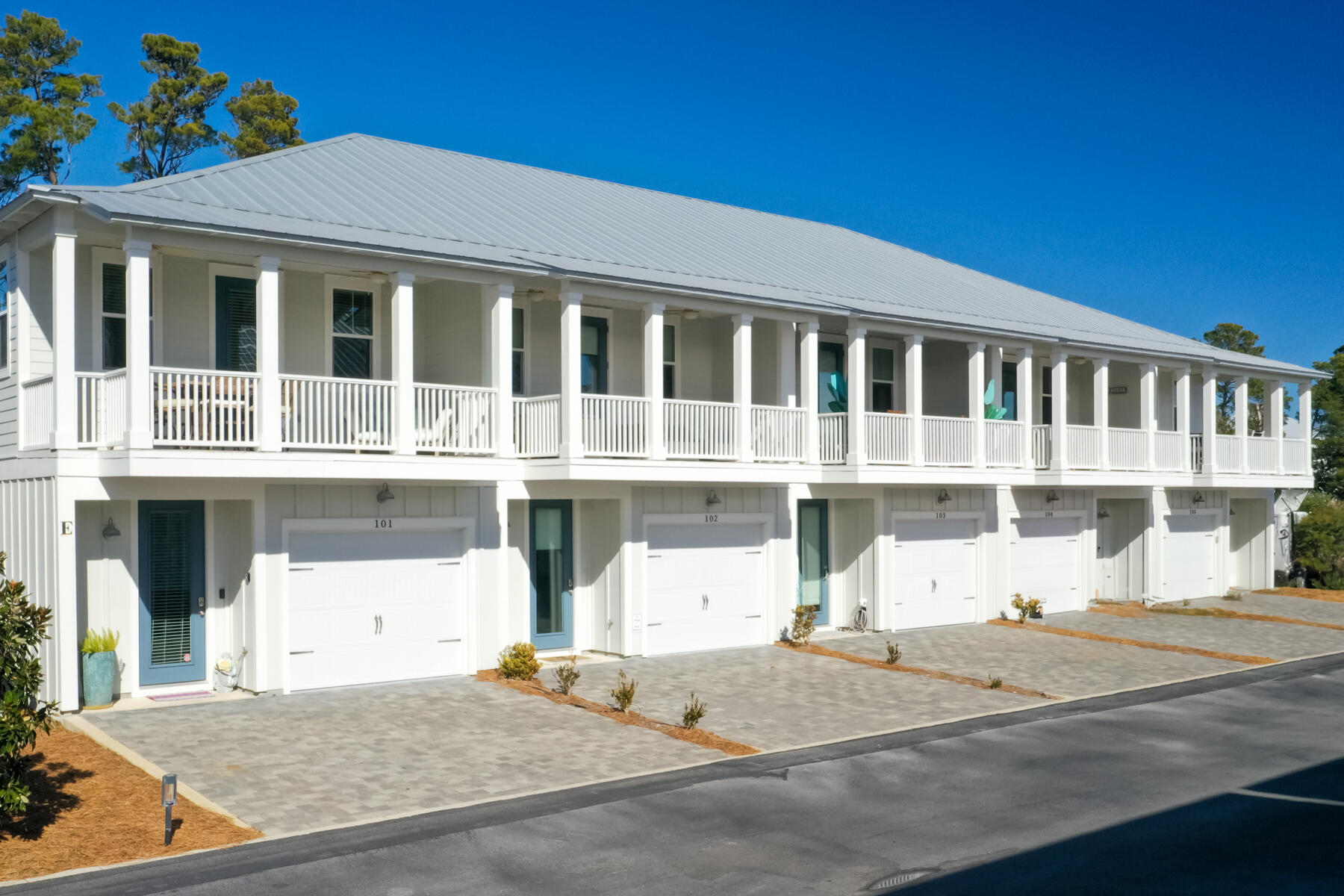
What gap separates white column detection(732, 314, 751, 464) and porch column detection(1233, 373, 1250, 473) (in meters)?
15.8

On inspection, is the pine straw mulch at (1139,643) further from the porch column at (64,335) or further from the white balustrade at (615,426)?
the porch column at (64,335)

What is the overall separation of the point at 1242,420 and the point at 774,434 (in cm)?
1605

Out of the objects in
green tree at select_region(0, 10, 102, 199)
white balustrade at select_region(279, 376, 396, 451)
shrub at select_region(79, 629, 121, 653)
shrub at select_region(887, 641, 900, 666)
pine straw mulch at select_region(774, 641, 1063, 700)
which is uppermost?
green tree at select_region(0, 10, 102, 199)

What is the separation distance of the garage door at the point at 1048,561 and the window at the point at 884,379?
12.3 feet

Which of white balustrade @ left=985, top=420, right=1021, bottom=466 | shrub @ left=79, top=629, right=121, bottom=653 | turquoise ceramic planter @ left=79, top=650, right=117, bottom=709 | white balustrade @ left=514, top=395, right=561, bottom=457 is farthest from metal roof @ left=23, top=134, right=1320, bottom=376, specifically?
turquoise ceramic planter @ left=79, top=650, right=117, bottom=709

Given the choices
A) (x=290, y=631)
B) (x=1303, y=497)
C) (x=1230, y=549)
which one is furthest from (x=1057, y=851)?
(x=1303, y=497)

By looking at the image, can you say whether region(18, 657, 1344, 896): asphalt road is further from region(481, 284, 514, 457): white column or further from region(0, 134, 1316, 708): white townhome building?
region(481, 284, 514, 457): white column

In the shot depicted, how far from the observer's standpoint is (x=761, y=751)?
43.7 feet

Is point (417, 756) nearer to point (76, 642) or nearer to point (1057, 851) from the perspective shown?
point (76, 642)

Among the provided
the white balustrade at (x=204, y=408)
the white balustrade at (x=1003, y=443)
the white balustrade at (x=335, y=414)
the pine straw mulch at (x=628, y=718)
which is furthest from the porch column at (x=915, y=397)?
the white balustrade at (x=204, y=408)

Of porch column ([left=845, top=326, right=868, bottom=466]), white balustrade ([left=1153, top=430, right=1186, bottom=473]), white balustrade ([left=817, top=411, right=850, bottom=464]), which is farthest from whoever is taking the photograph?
white balustrade ([left=1153, top=430, right=1186, bottom=473])

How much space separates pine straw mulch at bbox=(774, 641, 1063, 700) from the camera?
17.3 m

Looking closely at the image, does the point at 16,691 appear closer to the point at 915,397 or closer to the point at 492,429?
the point at 492,429

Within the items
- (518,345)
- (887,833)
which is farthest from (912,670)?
(887,833)
